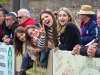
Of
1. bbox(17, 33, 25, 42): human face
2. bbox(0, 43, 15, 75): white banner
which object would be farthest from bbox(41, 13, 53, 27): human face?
bbox(0, 43, 15, 75): white banner

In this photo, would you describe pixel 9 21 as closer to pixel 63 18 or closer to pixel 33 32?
pixel 33 32

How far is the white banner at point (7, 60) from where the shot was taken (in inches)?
394

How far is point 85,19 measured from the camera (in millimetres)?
8188

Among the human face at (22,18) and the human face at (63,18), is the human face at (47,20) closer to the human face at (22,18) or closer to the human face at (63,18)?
the human face at (63,18)

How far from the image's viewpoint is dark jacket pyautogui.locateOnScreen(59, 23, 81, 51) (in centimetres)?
737

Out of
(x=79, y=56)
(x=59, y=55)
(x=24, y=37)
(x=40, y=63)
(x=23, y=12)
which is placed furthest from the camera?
(x=23, y=12)

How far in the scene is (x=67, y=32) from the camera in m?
7.42

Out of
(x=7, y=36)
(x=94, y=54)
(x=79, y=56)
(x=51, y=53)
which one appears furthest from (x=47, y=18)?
(x=7, y=36)

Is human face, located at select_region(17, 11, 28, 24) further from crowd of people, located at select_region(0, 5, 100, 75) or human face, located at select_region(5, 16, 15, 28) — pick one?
crowd of people, located at select_region(0, 5, 100, 75)

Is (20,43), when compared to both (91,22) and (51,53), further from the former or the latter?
(91,22)

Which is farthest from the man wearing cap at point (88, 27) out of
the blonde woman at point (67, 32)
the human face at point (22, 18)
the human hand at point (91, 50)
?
the human face at point (22, 18)

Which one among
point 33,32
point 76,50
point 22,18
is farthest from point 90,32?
point 22,18

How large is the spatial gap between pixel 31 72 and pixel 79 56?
6.94 ft

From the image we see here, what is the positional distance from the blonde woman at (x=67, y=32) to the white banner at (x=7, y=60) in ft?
8.12
